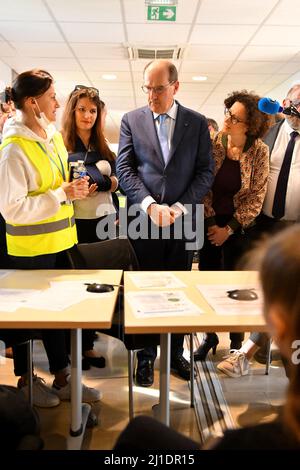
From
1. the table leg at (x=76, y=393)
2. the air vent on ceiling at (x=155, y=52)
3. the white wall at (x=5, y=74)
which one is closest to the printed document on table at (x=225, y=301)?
the table leg at (x=76, y=393)

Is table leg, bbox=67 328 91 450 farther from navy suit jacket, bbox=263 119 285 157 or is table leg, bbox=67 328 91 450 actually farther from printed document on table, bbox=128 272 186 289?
navy suit jacket, bbox=263 119 285 157

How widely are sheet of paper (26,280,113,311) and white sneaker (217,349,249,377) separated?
124cm

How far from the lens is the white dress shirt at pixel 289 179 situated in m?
2.30

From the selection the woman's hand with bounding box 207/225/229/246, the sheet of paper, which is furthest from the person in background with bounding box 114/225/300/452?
the woman's hand with bounding box 207/225/229/246

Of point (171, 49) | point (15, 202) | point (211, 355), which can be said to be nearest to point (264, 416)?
point (211, 355)

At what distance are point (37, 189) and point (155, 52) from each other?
12.3 ft

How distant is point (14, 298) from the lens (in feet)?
4.58

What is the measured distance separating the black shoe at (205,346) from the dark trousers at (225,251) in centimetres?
50

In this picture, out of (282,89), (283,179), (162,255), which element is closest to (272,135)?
(283,179)

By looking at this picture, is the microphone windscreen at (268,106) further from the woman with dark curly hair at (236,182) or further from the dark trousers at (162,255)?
the dark trousers at (162,255)

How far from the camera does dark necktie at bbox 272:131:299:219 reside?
2.31 metres

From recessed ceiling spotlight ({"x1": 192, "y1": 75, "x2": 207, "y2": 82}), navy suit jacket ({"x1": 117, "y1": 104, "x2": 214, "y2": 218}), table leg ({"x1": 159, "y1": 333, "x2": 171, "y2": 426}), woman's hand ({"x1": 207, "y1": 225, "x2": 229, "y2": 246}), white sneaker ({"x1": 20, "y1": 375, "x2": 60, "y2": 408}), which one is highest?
recessed ceiling spotlight ({"x1": 192, "y1": 75, "x2": 207, "y2": 82})

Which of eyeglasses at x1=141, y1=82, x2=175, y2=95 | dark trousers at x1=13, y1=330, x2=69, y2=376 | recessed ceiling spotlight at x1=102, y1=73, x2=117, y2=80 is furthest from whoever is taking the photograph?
recessed ceiling spotlight at x1=102, y1=73, x2=117, y2=80

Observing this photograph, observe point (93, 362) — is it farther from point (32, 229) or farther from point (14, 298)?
point (14, 298)
